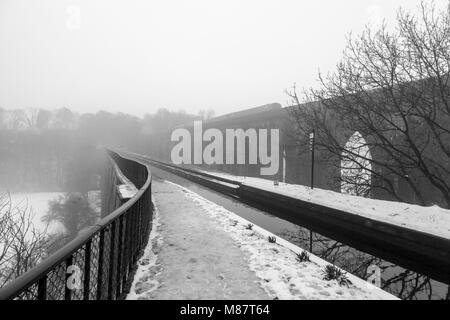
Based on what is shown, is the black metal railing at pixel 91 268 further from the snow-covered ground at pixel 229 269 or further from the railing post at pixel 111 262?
the snow-covered ground at pixel 229 269

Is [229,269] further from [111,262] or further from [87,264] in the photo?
[87,264]

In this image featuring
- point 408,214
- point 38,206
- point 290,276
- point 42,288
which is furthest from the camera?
point 38,206

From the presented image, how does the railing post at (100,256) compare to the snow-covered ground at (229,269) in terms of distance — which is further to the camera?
the snow-covered ground at (229,269)

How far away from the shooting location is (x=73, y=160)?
88.8m

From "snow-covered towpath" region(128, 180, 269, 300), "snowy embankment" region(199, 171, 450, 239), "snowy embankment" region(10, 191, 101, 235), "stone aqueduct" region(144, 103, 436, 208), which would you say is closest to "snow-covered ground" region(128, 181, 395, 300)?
"snow-covered towpath" region(128, 180, 269, 300)

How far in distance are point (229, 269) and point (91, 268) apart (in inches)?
89.4

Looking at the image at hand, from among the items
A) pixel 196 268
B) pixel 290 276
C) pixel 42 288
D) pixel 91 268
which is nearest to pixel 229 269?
pixel 196 268

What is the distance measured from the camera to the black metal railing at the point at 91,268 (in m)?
2.19

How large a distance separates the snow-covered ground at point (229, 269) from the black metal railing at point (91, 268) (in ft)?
1.15

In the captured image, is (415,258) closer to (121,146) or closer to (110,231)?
(110,231)

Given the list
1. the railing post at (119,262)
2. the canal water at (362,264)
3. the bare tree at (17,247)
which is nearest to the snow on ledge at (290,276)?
the canal water at (362,264)

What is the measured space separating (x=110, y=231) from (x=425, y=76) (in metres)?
12.6

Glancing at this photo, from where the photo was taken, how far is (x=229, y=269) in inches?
208
